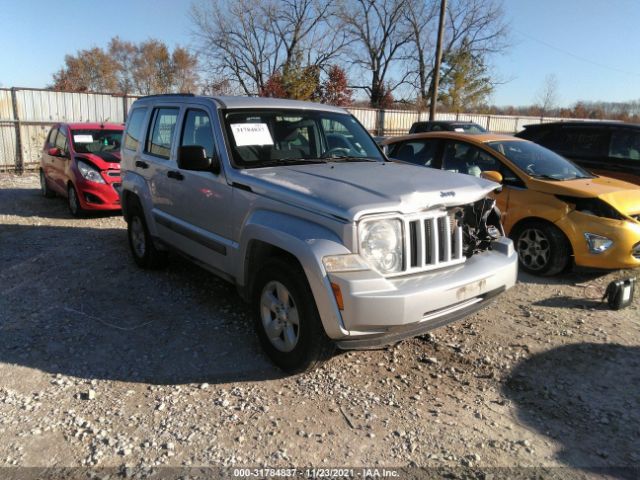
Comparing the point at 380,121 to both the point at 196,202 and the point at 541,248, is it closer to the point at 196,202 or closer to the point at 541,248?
the point at 541,248

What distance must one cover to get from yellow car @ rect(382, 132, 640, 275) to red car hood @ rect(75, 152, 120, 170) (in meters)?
5.33

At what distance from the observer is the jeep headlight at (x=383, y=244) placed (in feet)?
9.93

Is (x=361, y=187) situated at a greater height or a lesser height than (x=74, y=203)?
greater

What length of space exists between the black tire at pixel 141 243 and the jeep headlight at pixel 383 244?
3.26m

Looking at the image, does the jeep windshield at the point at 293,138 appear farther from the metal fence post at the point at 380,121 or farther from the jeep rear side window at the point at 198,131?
the metal fence post at the point at 380,121

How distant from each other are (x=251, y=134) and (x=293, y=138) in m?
0.43

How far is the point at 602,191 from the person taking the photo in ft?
17.7

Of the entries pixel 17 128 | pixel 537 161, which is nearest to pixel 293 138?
pixel 537 161

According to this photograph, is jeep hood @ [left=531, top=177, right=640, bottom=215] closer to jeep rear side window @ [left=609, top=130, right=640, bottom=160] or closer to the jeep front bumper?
jeep rear side window @ [left=609, top=130, right=640, bottom=160]

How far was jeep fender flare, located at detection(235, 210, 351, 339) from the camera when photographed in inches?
116

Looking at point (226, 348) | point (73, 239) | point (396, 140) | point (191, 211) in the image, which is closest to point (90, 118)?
point (73, 239)

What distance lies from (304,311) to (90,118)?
51.2 feet

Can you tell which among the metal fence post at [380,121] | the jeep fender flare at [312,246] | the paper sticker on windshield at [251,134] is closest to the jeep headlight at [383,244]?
the jeep fender flare at [312,246]

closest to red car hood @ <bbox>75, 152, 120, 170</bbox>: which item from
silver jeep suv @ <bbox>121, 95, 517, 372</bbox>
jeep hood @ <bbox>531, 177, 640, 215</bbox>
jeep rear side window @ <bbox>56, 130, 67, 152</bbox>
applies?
jeep rear side window @ <bbox>56, 130, 67, 152</bbox>
